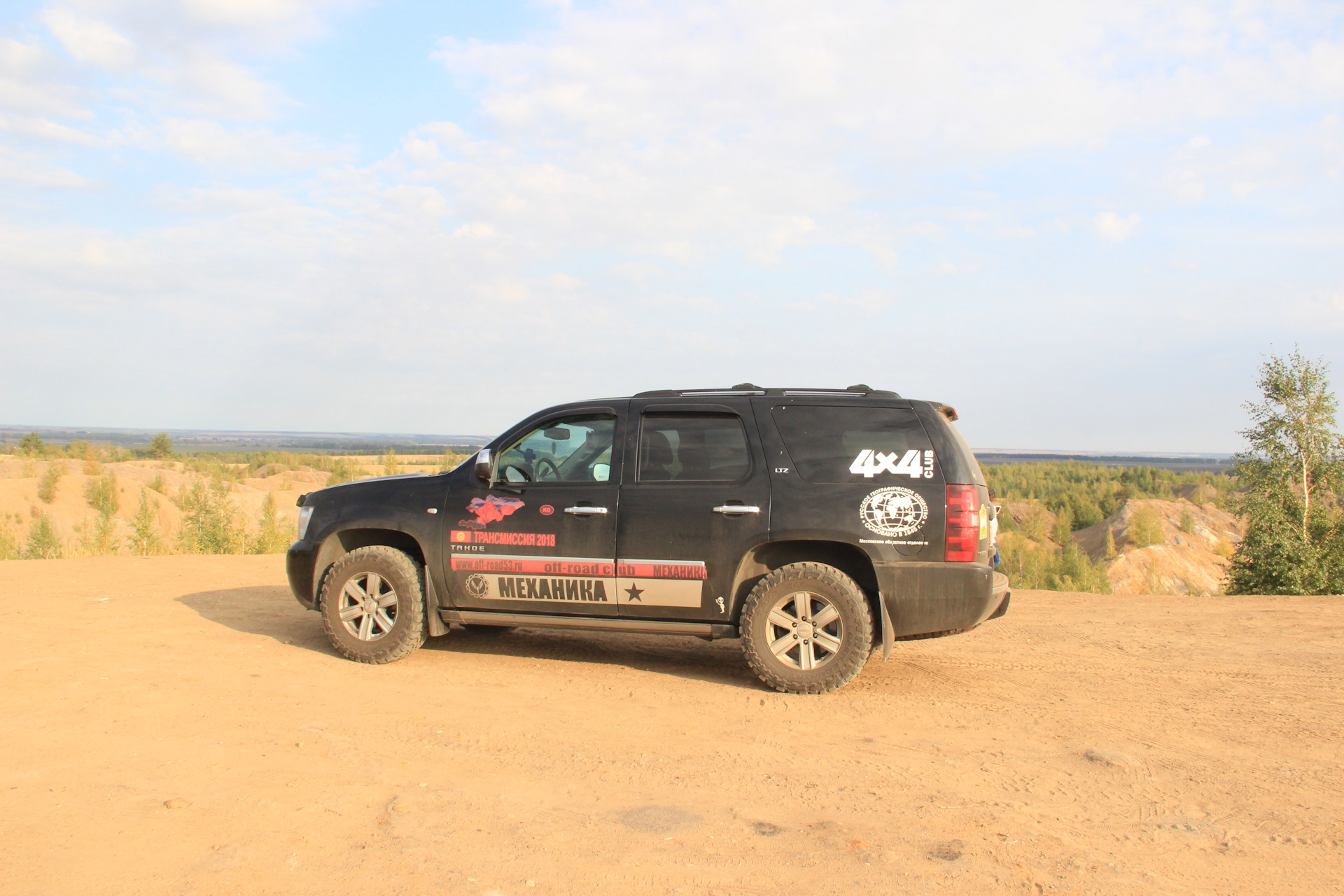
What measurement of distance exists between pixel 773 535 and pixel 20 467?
39.5 m

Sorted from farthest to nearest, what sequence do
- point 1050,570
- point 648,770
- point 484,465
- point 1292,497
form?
1. point 1050,570
2. point 1292,497
3. point 484,465
4. point 648,770

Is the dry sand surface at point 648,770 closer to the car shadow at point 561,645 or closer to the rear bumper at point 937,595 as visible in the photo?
the car shadow at point 561,645

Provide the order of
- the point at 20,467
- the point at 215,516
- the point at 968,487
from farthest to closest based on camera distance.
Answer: the point at 20,467 → the point at 215,516 → the point at 968,487

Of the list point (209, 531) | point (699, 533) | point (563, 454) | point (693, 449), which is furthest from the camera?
point (209, 531)

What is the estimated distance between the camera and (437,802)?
398 cm

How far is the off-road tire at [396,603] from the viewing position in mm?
6641

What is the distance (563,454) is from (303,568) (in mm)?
2365

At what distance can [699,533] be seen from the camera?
6.11 metres

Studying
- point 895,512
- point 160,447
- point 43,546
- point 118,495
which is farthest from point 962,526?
point 160,447

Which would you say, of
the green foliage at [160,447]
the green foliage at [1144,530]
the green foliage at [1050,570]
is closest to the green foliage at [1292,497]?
the green foliage at [1050,570]

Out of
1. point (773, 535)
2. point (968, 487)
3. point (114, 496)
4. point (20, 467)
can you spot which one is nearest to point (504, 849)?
point (773, 535)

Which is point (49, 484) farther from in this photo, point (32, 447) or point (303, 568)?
point (303, 568)

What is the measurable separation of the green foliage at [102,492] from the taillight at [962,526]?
90.2 feet

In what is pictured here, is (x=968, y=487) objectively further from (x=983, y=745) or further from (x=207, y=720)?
(x=207, y=720)
